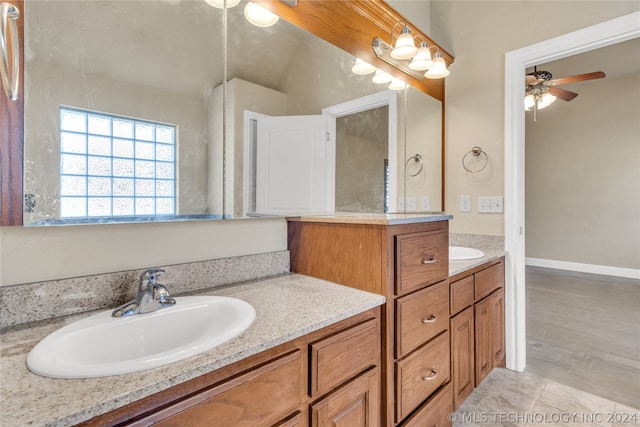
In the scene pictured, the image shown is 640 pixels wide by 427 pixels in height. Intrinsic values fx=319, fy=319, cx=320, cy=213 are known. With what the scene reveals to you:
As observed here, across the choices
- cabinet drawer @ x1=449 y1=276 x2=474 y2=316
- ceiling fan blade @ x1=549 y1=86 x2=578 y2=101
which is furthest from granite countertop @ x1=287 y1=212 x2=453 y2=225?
ceiling fan blade @ x1=549 y1=86 x2=578 y2=101

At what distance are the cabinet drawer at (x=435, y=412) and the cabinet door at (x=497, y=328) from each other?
27.3 inches

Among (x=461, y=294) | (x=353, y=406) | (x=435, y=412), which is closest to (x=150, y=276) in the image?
(x=353, y=406)

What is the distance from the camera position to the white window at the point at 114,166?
3.04 feet

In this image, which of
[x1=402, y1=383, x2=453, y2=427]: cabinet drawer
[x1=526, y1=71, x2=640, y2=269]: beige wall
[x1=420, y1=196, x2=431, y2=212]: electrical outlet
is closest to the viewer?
[x1=402, y1=383, x2=453, y2=427]: cabinet drawer

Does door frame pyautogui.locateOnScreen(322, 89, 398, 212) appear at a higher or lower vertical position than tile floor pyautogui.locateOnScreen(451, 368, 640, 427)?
higher

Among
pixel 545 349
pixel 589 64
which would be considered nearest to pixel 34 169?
pixel 545 349

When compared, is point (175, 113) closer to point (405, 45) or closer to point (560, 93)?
point (405, 45)

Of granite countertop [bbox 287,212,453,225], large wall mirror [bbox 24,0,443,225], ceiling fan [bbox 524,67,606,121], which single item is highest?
ceiling fan [bbox 524,67,606,121]

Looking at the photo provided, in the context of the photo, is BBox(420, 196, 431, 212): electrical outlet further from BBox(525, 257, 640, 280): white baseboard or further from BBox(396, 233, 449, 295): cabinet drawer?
BBox(525, 257, 640, 280): white baseboard

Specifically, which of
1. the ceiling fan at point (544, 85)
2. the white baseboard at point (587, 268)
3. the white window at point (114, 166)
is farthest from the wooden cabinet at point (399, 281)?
the white baseboard at point (587, 268)

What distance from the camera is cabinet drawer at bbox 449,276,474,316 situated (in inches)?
62.3

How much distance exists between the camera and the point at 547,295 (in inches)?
148

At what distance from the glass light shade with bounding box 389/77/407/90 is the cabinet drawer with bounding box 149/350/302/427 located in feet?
6.20

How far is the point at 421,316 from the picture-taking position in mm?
1320
